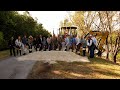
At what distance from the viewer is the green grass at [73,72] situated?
45.6ft

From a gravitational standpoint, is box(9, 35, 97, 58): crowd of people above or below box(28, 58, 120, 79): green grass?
above

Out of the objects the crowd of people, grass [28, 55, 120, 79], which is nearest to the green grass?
grass [28, 55, 120, 79]

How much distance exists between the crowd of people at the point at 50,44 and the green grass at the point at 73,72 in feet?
12.6

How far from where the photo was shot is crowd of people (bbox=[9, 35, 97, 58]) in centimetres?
2147

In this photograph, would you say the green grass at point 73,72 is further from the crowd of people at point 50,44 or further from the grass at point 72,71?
the crowd of people at point 50,44

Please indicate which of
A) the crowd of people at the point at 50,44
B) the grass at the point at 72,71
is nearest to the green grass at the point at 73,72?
the grass at the point at 72,71

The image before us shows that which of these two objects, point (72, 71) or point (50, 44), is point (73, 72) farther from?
point (50, 44)

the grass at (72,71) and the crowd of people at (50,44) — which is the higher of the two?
the crowd of people at (50,44)

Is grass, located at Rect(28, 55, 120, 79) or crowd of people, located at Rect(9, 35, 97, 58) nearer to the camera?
grass, located at Rect(28, 55, 120, 79)

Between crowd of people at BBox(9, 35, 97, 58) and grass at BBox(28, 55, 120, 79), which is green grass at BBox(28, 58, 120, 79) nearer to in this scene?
grass at BBox(28, 55, 120, 79)
